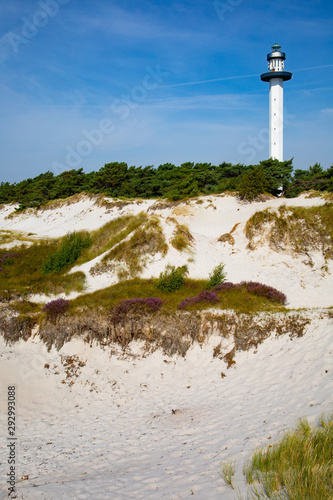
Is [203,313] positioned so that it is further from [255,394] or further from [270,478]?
[270,478]

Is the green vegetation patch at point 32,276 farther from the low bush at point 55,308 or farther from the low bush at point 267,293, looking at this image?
the low bush at point 267,293

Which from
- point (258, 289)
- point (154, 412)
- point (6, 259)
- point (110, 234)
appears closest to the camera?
point (154, 412)

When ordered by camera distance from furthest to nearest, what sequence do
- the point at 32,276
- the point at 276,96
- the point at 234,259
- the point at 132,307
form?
the point at 276,96, the point at 234,259, the point at 32,276, the point at 132,307

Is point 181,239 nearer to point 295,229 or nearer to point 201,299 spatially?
point 201,299

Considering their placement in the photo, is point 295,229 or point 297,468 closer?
point 297,468

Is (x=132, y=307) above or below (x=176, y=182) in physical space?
below

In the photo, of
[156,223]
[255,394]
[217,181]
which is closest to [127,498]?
[255,394]

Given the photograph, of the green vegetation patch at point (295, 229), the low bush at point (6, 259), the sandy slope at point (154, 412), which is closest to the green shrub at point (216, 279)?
the sandy slope at point (154, 412)

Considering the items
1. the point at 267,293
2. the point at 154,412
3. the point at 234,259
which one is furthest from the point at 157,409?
the point at 234,259
